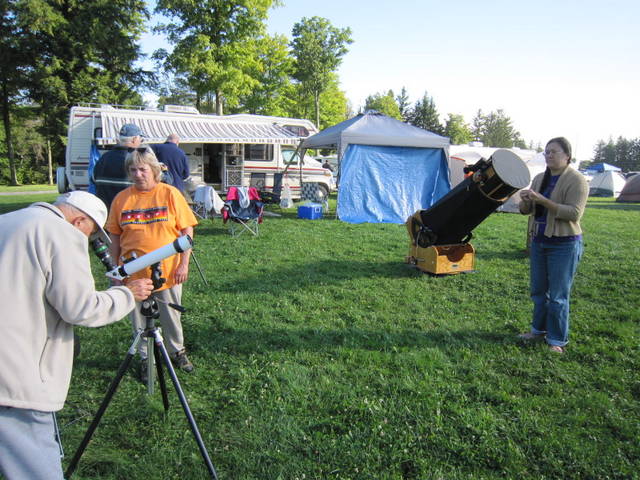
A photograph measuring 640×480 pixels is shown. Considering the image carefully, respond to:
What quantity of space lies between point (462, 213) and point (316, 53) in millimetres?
28888

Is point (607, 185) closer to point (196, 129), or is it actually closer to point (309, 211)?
point (309, 211)

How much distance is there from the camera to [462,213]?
577 centimetres

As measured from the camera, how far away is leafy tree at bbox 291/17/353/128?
30875 mm

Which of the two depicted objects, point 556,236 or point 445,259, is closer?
point 556,236

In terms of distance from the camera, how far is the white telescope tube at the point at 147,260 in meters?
2.01

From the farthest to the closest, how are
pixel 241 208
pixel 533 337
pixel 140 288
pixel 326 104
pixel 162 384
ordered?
pixel 326 104, pixel 241 208, pixel 533 337, pixel 162 384, pixel 140 288

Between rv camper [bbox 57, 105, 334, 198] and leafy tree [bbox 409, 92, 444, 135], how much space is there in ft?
131

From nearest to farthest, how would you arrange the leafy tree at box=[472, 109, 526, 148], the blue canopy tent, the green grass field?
the green grass field → the blue canopy tent → the leafy tree at box=[472, 109, 526, 148]

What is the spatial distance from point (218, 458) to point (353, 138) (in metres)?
10.0

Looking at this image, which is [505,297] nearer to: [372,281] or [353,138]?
[372,281]

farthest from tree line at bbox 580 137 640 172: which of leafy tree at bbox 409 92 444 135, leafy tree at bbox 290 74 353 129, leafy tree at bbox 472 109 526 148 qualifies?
leafy tree at bbox 290 74 353 129

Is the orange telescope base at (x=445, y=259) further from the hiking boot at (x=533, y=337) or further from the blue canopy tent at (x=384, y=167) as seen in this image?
the blue canopy tent at (x=384, y=167)

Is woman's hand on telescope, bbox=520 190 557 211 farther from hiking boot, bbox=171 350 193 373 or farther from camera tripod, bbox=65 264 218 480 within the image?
hiking boot, bbox=171 350 193 373

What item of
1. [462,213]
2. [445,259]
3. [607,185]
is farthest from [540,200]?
[607,185]
